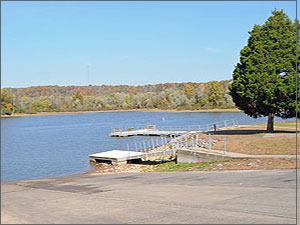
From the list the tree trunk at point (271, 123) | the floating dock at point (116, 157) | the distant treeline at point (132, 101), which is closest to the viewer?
the floating dock at point (116, 157)

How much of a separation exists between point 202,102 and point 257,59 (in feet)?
329

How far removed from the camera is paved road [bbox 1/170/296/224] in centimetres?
732

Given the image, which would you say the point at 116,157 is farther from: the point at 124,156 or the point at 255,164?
the point at 255,164

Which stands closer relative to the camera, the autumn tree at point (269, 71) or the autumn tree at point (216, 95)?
the autumn tree at point (269, 71)

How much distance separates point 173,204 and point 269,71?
2495 cm

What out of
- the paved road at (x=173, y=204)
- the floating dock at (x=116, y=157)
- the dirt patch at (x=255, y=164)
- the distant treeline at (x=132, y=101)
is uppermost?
the distant treeline at (x=132, y=101)

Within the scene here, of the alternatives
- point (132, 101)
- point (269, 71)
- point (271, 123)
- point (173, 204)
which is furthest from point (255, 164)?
point (132, 101)

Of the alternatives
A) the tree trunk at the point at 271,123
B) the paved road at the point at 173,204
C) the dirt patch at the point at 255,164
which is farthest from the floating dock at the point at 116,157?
the paved road at the point at 173,204

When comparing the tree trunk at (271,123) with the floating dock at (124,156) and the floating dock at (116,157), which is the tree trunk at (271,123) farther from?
the floating dock at (116,157)

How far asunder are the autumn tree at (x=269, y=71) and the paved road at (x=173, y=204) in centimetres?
1807

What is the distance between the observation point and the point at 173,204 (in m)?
9.92

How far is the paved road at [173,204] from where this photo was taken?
288 inches

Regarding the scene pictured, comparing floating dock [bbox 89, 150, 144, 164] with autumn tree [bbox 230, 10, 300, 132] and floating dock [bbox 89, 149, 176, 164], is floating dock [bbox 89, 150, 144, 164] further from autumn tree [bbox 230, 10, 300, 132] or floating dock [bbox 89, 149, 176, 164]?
autumn tree [bbox 230, 10, 300, 132]

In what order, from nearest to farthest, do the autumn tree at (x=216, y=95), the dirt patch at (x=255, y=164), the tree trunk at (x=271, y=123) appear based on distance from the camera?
the dirt patch at (x=255, y=164)
the tree trunk at (x=271, y=123)
the autumn tree at (x=216, y=95)
